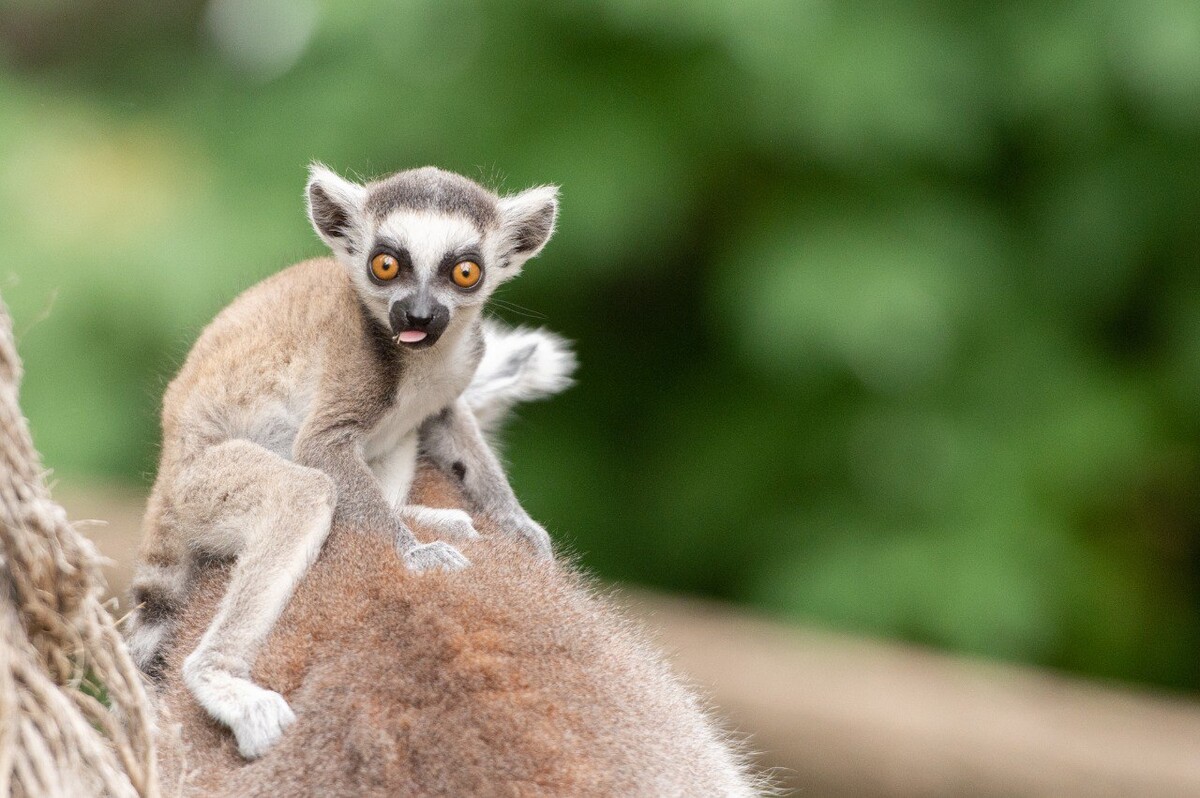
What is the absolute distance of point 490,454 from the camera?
3.05 m

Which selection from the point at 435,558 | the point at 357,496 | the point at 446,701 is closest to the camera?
the point at 446,701

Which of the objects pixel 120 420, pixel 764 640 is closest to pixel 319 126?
pixel 120 420

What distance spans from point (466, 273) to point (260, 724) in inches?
45.3

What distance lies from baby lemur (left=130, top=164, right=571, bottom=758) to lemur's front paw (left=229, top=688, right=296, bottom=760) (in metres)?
0.03

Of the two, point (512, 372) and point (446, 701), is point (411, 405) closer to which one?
point (512, 372)

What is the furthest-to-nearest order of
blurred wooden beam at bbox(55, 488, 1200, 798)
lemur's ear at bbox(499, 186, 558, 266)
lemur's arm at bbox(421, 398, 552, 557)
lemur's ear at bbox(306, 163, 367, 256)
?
1. blurred wooden beam at bbox(55, 488, 1200, 798)
2. lemur's ear at bbox(499, 186, 558, 266)
3. lemur's ear at bbox(306, 163, 367, 256)
4. lemur's arm at bbox(421, 398, 552, 557)

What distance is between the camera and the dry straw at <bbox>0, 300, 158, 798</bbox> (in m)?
1.56

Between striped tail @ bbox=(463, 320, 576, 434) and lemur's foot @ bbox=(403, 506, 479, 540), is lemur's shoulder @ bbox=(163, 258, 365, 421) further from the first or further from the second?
striped tail @ bbox=(463, 320, 576, 434)

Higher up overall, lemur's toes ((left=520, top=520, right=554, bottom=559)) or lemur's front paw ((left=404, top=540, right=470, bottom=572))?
lemur's toes ((left=520, top=520, right=554, bottom=559))

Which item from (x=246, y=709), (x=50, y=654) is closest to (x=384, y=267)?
(x=246, y=709)

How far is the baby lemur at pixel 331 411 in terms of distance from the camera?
91.0 inches

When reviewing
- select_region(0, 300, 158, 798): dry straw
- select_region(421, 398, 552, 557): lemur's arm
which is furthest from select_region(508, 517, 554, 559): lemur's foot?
select_region(0, 300, 158, 798): dry straw

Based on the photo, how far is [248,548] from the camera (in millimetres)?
2328

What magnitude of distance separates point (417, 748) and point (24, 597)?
1.89 ft
